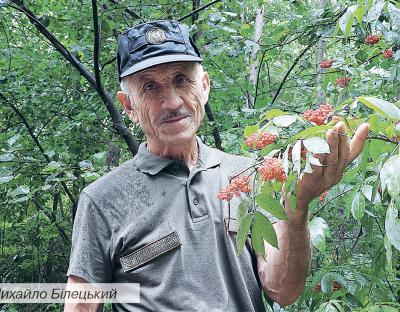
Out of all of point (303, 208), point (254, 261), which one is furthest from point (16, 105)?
point (303, 208)

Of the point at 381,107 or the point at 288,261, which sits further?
the point at 288,261

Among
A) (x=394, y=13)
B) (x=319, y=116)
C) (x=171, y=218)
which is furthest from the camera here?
(x=394, y=13)

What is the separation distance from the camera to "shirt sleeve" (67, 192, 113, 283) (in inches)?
68.2

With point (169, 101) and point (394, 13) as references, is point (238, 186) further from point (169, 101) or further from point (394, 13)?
point (394, 13)

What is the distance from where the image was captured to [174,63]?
1.80 metres

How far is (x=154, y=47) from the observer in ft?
5.99

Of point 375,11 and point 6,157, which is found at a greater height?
point 375,11

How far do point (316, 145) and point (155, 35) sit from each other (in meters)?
0.89

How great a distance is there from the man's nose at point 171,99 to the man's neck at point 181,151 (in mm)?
134

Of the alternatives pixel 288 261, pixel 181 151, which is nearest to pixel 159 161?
pixel 181 151

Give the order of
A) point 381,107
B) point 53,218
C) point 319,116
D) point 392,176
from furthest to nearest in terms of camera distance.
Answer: point 53,218 < point 319,116 < point 381,107 < point 392,176

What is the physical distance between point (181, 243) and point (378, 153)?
616mm

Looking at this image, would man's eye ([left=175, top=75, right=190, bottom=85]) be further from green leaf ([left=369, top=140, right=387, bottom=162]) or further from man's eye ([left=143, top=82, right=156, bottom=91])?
green leaf ([left=369, top=140, right=387, bottom=162])

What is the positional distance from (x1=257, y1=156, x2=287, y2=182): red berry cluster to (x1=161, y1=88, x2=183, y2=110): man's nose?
60 cm
